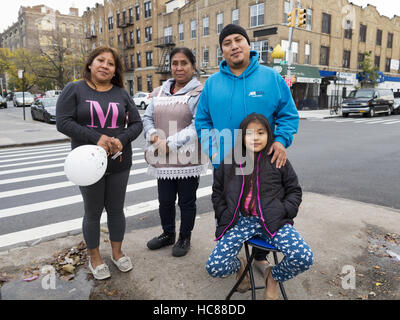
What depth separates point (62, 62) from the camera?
35562mm

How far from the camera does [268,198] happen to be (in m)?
2.43

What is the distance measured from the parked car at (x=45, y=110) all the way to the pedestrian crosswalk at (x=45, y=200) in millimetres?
10129

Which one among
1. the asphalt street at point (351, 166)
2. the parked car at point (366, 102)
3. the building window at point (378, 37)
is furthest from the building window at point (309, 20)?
the asphalt street at point (351, 166)

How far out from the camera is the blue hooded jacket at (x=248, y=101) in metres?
2.52

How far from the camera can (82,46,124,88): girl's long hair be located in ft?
9.02

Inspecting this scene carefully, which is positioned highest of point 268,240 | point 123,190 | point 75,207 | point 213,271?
point 123,190

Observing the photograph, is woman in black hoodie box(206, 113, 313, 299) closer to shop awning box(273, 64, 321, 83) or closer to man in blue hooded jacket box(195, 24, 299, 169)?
man in blue hooded jacket box(195, 24, 299, 169)

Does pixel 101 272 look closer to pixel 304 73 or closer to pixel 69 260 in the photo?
pixel 69 260

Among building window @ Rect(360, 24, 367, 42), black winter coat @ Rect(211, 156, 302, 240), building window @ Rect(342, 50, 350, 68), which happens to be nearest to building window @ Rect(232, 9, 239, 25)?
building window @ Rect(342, 50, 350, 68)

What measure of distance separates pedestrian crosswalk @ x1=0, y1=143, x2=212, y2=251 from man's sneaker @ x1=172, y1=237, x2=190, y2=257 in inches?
55.4

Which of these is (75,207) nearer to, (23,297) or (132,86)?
(23,297)

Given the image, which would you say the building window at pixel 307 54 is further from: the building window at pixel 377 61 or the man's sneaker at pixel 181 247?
the man's sneaker at pixel 181 247

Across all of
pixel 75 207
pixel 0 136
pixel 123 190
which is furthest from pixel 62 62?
pixel 123 190
